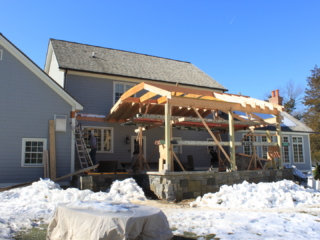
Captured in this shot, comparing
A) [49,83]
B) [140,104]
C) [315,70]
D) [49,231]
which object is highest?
[315,70]

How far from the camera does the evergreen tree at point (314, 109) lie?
3316 cm

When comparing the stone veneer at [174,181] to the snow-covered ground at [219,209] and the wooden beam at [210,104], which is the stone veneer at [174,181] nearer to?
the snow-covered ground at [219,209]

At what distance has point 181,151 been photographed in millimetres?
17141

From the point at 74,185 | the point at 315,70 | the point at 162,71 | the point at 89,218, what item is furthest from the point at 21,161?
the point at 315,70

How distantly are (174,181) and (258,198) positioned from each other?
8.50 feet

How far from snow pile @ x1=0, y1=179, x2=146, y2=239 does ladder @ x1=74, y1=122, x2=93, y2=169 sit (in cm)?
199

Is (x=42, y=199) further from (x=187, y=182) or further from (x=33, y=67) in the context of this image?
(x=33, y=67)

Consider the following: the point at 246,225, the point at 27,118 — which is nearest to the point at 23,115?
the point at 27,118

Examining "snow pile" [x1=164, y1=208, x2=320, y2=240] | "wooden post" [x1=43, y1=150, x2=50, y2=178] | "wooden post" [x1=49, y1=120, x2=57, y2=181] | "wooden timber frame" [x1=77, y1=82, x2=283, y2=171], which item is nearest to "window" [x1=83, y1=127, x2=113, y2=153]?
"wooden timber frame" [x1=77, y1=82, x2=283, y2=171]

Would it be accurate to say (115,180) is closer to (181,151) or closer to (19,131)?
(19,131)

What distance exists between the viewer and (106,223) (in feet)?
14.1

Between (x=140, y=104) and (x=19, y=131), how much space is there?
4720 millimetres

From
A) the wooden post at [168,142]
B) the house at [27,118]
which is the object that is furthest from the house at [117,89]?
the wooden post at [168,142]

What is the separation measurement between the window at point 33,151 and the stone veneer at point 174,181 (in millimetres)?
1689
